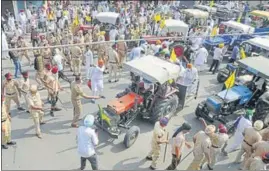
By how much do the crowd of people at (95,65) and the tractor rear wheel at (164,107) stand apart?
1117 millimetres

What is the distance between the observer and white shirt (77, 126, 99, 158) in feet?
22.6

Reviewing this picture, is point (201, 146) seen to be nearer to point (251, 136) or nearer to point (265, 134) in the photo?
point (251, 136)

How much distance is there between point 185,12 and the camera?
20.1 meters

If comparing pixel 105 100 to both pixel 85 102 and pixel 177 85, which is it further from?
pixel 177 85

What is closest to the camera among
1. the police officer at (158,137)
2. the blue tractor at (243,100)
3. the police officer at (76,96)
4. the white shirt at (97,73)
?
the police officer at (158,137)

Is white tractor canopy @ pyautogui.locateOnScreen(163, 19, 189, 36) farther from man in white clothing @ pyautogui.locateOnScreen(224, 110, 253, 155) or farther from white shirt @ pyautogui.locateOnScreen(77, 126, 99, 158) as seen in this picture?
white shirt @ pyautogui.locateOnScreen(77, 126, 99, 158)

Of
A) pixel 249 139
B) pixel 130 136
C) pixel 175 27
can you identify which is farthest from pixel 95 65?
pixel 175 27

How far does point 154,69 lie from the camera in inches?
367

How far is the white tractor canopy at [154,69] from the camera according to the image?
9.01 m

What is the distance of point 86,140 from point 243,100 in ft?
19.1

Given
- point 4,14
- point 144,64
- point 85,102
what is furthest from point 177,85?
point 4,14

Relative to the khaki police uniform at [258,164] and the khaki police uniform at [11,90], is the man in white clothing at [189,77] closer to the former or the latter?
the khaki police uniform at [258,164]

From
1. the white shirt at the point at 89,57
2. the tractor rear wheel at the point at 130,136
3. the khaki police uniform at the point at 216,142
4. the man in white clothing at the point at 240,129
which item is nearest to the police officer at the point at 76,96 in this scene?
the tractor rear wheel at the point at 130,136

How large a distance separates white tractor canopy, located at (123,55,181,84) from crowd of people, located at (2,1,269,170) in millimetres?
952
